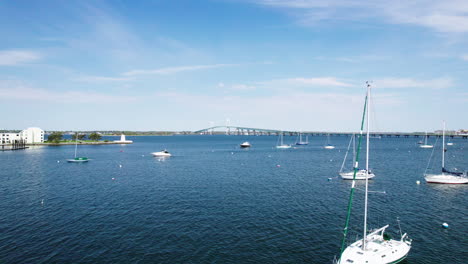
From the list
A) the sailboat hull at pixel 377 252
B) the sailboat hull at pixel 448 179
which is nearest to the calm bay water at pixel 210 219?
the sailboat hull at pixel 377 252

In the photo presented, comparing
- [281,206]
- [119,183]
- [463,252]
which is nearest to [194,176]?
[119,183]

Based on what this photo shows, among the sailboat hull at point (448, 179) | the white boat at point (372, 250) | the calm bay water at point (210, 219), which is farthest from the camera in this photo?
the sailboat hull at point (448, 179)

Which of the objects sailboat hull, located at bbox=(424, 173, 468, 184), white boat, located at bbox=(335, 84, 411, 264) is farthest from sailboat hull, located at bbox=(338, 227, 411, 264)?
sailboat hull, located at bbox=(424, 173, 468, 184)

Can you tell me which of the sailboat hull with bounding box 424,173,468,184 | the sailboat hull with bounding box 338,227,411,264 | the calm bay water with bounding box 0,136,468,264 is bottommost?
the calm bay water with bounding box 0,136,468,264

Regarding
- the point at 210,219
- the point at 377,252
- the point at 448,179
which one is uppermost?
the point at 448,179

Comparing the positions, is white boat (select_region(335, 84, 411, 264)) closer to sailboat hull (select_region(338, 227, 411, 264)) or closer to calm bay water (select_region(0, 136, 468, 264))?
sailboat hull (select_region(338, 227, 411, 264))

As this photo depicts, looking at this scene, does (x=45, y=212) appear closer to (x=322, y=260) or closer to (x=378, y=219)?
(x=322, y=260)

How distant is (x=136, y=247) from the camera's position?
101ft

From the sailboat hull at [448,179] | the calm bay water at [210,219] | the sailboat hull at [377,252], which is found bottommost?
the calm bay water at [210,219]

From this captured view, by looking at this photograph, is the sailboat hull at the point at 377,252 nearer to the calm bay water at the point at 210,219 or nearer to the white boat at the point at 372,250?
the white boat at the point at 372,250

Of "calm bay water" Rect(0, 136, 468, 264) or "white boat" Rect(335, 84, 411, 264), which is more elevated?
"white boat" Rect(335, 84, 411, 264)

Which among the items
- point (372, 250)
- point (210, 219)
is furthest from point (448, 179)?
point (210, 219)

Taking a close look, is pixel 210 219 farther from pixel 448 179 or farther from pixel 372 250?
pixel 448 179

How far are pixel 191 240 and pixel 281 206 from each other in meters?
17.8
